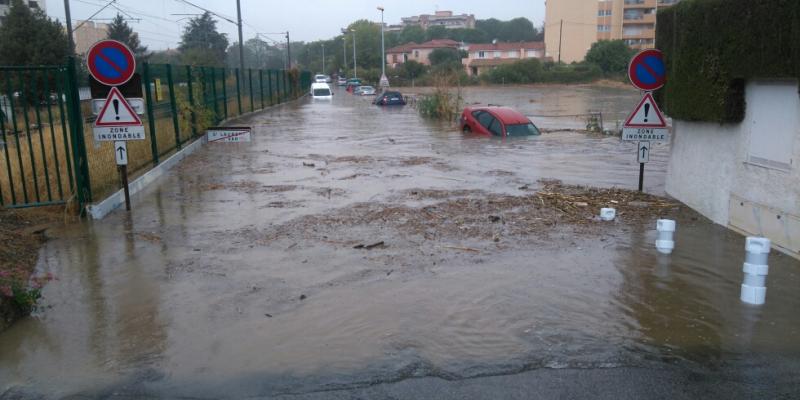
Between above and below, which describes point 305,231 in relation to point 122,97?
below

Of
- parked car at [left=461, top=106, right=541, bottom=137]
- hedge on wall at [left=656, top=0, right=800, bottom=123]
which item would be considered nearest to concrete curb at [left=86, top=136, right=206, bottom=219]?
hedge on wall at [left=656, top=0, right=800, bottom=123]

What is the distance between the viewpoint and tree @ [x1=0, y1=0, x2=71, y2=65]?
38031 mm

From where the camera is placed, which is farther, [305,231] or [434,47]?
[434,47]

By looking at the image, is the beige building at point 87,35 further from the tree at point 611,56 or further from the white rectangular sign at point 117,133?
the white rectangular sign at point 117,133

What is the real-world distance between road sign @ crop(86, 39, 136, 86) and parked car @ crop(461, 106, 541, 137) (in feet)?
44.4

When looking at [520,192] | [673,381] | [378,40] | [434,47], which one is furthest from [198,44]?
[673,381]

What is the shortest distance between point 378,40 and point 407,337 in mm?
158888

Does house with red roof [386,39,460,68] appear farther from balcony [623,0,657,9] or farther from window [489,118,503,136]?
window [489,118,503,136]

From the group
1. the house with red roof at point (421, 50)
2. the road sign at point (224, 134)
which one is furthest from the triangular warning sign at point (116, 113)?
the house with red roof at point (421, 50)

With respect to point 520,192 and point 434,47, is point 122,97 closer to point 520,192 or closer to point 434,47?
point 520,192

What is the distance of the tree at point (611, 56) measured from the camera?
9156 centimetres

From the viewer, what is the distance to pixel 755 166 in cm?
773

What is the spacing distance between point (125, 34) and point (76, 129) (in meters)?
70.2

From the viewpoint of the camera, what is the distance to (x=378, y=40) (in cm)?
15925
